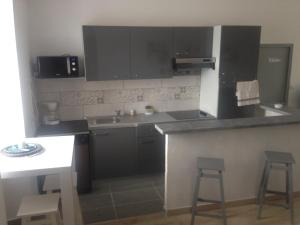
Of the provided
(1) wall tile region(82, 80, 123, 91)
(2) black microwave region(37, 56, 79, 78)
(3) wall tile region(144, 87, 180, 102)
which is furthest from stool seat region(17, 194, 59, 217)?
(3) wall tile region(144, 87, 180, 102)

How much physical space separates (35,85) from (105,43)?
1.09 meters

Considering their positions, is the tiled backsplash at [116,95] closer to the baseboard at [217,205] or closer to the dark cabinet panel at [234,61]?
the dark cabinet panel at [234,61]

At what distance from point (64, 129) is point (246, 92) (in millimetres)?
2527

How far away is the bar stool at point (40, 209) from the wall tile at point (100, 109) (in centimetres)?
193

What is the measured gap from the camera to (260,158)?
125 inches

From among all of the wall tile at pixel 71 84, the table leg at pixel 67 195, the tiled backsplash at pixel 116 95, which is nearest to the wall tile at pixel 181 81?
the tiled backsplash at pixel 116 95

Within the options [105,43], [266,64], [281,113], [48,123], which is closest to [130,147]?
[48,123]

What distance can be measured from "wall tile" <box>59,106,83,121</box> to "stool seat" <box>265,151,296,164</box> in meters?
2.49

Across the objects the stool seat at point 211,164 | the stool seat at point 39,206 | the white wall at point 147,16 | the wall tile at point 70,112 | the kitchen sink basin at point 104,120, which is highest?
the white wall at point 147,16

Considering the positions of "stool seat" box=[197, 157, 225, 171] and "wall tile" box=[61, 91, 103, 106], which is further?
"wall tile" box=[61, 91, 103, 106]

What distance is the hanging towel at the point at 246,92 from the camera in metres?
4.05

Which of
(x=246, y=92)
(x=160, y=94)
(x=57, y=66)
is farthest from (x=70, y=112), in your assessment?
(x=246, y=92)

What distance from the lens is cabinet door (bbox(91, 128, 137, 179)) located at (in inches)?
147

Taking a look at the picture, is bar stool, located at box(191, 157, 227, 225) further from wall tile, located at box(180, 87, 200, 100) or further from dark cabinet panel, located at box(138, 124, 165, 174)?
wall tile, located at box(180, 87, 200, 100)
